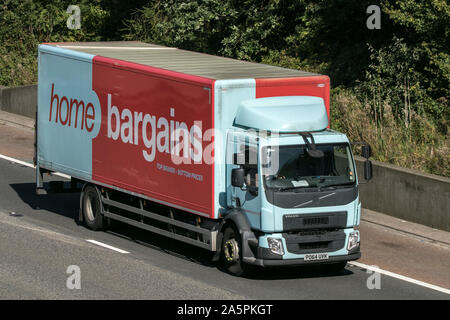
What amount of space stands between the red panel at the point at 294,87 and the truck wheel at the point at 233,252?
2301mm

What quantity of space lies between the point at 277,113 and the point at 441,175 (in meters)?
6.33

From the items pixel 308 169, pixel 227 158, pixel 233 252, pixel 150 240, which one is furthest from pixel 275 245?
pixel 150 240

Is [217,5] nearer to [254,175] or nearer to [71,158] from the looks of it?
[71,158]

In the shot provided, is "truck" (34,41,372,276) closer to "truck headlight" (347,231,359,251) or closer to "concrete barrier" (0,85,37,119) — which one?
"truck headlight" (347,231,359,251)

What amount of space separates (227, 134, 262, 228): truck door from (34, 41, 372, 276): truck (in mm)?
16

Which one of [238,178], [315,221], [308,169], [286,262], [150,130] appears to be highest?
[150,130]

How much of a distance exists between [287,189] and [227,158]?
1.19 m

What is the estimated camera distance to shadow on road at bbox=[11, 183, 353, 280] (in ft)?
54.9

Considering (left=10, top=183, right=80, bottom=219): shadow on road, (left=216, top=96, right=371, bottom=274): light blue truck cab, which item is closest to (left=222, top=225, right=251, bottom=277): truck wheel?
(left=216, top=96, right=371, bottom=274): light blue truck cab

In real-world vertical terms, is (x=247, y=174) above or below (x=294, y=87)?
below

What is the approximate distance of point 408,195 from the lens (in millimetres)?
20719

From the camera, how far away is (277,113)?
16078 millimetres

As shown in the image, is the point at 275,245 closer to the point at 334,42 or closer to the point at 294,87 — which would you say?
the point at 294,87
